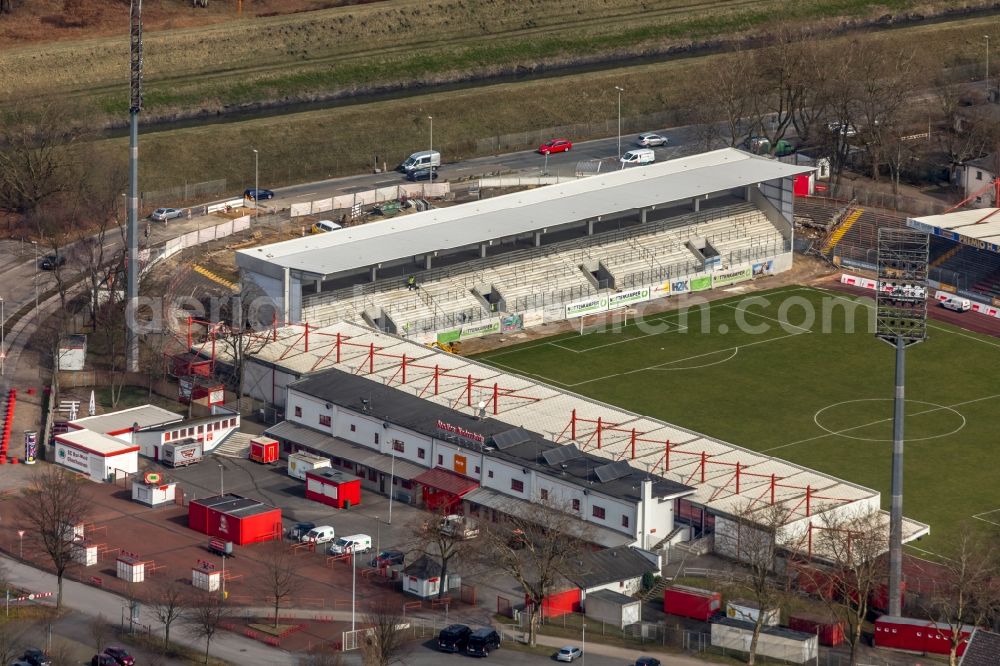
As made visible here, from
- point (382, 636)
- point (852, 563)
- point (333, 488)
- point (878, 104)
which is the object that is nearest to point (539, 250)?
point (333, 488)

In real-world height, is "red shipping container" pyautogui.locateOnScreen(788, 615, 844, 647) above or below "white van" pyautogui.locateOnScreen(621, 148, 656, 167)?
below

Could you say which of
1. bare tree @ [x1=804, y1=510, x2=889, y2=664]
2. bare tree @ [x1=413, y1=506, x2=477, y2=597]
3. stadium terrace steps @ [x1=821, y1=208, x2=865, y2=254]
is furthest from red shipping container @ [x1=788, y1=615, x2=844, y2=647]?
stadium terrace steps @ [x1=821, y1=208, x2=865, y2=254]

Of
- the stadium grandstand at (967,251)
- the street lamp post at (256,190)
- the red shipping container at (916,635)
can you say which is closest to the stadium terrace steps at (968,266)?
the stadium grandstand at (967,251)

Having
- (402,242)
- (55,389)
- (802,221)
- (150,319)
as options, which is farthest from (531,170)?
(55,389)

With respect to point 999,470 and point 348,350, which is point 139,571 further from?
point 999,470

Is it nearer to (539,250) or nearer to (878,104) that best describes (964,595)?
(539,250)

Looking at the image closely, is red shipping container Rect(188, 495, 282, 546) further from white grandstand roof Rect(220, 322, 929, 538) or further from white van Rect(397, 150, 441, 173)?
white van Rect(397, 150, 441, 173)

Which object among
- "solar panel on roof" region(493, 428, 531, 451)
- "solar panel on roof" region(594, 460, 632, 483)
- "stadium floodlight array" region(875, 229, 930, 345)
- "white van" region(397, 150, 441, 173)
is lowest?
"solar panel on roof" region(594, 460, 632, 483)
